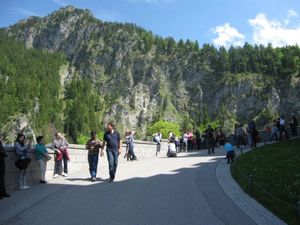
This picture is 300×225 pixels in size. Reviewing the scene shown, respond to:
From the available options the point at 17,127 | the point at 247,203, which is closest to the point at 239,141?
the point at 247,203

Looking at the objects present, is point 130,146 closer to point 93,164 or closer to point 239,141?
point 239,141

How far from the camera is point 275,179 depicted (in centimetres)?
1312

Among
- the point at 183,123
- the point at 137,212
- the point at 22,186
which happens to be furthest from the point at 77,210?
the point at 183,123

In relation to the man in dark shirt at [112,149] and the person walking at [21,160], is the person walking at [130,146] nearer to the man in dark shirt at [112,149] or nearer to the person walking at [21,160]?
the man in dark shirt at [112,149]

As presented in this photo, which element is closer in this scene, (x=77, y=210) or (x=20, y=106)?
(x=77, y=210)

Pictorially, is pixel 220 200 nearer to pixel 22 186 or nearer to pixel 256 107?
pixel 22 186

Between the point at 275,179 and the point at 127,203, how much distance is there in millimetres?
4962

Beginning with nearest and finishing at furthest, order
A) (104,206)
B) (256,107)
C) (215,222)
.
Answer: (215,222), (104,206), (256,107)

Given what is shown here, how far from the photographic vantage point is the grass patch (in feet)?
31.4

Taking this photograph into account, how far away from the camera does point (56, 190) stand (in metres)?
13.0

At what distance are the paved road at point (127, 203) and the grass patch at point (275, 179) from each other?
799 mm

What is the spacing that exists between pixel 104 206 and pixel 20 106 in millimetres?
170435

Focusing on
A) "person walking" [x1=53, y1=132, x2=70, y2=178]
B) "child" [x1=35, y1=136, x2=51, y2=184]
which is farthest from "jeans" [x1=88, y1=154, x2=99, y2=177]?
"person walking" [x1=53, y1=132, x2=70, y2=178]

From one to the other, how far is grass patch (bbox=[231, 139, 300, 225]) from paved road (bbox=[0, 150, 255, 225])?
31.5 inches
